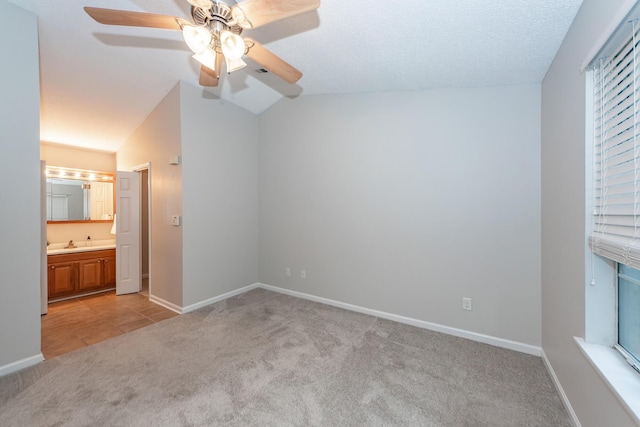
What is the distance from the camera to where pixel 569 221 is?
5.54 feet

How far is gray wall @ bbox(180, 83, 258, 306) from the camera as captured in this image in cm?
325

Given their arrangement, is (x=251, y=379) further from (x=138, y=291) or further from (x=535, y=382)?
(x=138, y=291)

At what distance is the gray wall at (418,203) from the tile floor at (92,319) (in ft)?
6.08

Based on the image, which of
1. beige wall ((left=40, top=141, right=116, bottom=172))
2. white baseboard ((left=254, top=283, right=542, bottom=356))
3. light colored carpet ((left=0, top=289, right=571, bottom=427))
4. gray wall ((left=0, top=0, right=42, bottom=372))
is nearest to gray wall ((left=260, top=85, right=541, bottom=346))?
white baseboard ((left=254, top=283, right=542, bottom=356))

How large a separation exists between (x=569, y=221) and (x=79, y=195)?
6.32 m

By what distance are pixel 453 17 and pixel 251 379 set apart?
3.09 metres

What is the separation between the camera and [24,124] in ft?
6.86

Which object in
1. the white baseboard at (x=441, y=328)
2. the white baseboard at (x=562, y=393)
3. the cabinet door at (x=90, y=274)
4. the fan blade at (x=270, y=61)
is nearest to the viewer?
the white baseboard at (x=562, y=393)

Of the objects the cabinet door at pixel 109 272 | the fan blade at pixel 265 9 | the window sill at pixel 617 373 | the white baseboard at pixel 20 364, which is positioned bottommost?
the white baseboard at pixel 20 364

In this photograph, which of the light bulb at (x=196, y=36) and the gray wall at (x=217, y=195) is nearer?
the light bulb at (x=196, y=36)

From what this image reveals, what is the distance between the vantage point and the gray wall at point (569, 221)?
1.36 meters

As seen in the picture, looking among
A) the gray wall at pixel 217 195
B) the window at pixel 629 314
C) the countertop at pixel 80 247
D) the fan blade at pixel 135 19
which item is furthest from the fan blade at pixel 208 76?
the countertop at pixel 80 247

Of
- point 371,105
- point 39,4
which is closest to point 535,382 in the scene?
point 371,105

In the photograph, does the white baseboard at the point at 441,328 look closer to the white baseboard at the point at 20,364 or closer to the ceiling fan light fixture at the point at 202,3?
the white baseboard at the point at 20,364
